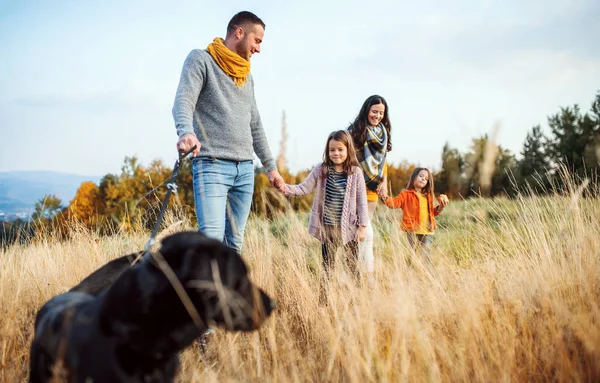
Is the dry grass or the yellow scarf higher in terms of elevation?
the yellow scarf

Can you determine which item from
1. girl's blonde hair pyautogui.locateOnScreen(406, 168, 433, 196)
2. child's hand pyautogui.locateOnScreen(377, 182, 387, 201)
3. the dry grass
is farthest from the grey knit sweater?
girl's blonde hair pyautogui.locateOnScreen(406, 168, 433, 196)

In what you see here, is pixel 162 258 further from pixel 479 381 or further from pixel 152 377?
pixel 479 381

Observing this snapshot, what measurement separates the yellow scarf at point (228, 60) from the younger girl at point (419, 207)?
232cm

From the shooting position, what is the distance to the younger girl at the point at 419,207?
4.64 meters

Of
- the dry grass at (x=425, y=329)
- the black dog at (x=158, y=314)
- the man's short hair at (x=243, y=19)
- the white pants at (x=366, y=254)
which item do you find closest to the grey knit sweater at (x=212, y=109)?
the man's short hair at (x=243, y=19)

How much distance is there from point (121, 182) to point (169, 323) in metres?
15.4

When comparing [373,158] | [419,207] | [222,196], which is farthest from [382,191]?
[222,196]

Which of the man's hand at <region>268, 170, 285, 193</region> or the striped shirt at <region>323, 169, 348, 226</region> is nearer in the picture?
the man's hand at <region>268, 170, 285, 193</region>

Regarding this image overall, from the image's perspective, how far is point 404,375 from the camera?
6.10 feet

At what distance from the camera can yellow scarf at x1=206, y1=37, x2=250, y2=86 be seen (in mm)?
3084

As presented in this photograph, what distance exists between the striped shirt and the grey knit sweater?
3.07 feet

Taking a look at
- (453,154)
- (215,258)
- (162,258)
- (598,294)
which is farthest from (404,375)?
(453,154)

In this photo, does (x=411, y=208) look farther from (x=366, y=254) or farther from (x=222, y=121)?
(x=222, y=121)

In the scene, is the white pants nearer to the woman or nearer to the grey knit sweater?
the woman
